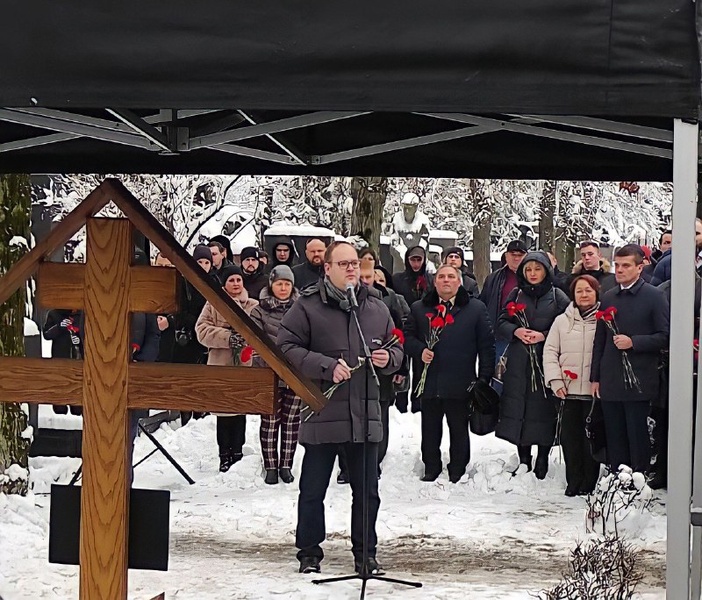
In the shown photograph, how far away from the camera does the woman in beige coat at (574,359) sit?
25.5 ft

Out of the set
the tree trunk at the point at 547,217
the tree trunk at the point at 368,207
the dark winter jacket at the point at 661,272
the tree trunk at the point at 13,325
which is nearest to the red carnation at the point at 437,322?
the dark winter jacket at the point at 661,272

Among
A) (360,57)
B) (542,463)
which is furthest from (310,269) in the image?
(360,57)

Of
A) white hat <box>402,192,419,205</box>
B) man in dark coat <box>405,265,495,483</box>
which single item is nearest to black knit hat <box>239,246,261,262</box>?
man in dark coat <box>405,265,495,483</box>

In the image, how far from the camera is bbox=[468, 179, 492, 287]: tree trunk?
1980 centimetres

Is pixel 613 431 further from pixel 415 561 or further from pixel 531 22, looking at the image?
pixel 531 22

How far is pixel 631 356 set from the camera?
7.44 meters

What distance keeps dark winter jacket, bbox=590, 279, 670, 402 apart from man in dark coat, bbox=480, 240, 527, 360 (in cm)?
191

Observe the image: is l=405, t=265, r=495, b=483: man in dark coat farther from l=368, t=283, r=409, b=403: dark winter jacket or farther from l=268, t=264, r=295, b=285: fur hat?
l=268, t=264, r=295, b=285: fur hat

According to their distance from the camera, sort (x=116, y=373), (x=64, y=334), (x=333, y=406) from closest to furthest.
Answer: (x=116, y=373), (x=333, y=406), (x=64, y=334)

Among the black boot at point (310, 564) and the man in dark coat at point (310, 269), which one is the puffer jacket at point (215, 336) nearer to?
the man in dark coat at point (310, 269)

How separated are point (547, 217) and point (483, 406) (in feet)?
43.3

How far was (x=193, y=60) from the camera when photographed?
2.81 metres

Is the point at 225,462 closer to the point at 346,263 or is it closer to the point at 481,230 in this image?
the point at 346,263

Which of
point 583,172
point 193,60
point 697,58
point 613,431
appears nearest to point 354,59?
point 193,60
